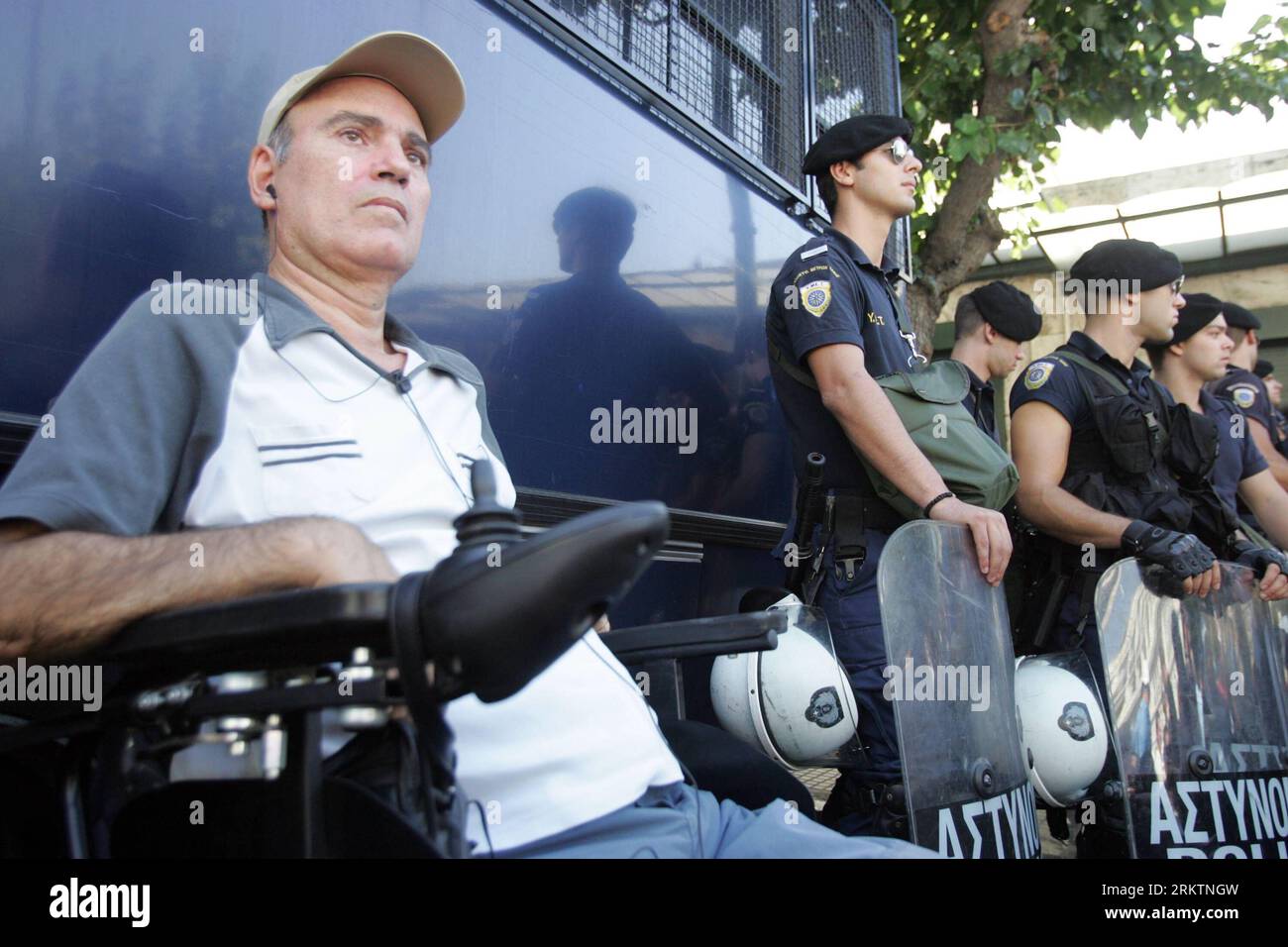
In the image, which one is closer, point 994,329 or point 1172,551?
point 1172,551

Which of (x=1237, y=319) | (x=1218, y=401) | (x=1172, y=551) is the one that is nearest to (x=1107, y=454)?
(x=1172, y=551)

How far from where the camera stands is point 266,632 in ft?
2.99

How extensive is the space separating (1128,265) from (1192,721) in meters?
1.65

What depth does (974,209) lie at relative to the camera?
6055 millimetres

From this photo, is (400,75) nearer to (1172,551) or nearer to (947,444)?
(947,444)

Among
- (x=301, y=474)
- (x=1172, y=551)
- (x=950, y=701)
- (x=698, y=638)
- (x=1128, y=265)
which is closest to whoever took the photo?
(x=301, y=474)

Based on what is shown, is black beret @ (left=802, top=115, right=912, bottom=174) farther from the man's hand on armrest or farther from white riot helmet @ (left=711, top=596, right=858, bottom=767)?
the man's hand on armrest

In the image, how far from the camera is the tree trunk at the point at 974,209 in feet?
19.0

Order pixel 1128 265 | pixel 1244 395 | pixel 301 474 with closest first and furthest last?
pixel 301 474
pixel 1128 265
pixel 1244 395

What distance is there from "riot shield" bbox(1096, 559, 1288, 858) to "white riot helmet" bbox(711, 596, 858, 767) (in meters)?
0.74

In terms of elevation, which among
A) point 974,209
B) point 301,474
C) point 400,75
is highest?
point 974,209

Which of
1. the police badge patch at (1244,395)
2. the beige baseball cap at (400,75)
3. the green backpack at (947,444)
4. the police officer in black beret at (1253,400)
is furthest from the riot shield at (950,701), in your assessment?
the police badge patch at (1244,395)

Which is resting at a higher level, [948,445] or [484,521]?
[948,445]

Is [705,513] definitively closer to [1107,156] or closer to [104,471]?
[104,471]
